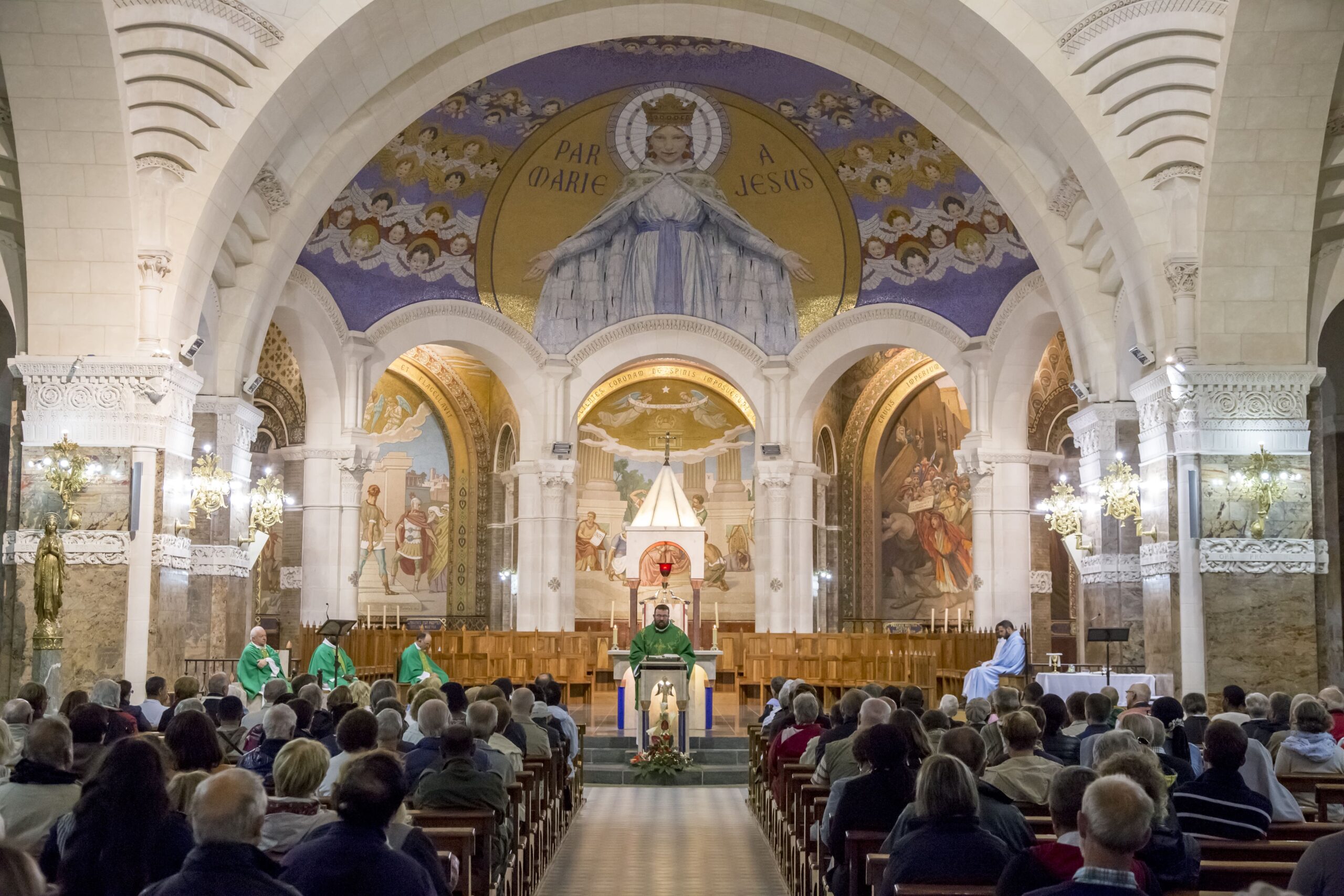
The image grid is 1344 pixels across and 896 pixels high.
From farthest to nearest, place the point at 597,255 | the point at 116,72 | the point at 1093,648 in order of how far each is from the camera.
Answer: the point at 597,255 < the point at 1093,648 < the point at 116,72

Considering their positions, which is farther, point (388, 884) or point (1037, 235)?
point (1037, 235)

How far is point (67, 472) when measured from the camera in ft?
43.7

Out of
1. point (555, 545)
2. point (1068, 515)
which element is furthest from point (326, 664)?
point (555, 545)

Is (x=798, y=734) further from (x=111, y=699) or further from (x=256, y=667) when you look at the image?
(x=256, y=667)

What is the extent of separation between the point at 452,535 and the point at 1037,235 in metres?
15.3

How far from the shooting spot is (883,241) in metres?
22.7

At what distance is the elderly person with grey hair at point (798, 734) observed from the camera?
897 cm

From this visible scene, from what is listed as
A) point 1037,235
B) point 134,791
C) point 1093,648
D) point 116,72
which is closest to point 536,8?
point 116,72

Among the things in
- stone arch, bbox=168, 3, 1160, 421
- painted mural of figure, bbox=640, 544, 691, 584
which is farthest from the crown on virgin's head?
painted mural of figure, bbox=640, 544, 691, 584

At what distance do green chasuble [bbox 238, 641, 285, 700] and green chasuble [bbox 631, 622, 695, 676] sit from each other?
143 inches

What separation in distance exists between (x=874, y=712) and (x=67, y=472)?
9.41m

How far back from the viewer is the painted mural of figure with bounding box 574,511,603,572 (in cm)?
2909

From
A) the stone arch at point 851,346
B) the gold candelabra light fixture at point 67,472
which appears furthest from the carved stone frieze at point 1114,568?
the gold candelabra light fixture at point 67,472

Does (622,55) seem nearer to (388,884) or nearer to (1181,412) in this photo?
(1181,412)
